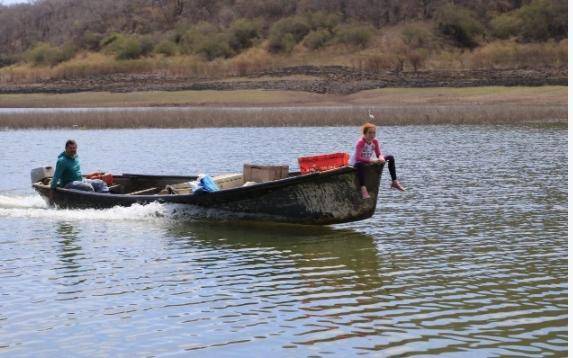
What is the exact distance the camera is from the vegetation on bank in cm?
7881

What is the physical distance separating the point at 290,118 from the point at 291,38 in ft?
139

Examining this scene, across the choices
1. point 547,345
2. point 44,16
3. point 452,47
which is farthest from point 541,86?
point 44,16

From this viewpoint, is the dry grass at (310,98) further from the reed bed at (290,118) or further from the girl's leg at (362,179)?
the girl's leg at (362,179)

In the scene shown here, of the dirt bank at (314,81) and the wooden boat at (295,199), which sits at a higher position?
the dirt bank at (314,81)

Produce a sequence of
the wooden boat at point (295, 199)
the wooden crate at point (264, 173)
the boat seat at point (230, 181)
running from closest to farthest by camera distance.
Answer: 1. the wooden boat at point (295, 199)
2. the wooden crate at point (264, 173)
3. the boat seat at point (230, 181)

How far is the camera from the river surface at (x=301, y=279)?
1013cm

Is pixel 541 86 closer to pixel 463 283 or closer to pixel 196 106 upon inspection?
pixel 196 106

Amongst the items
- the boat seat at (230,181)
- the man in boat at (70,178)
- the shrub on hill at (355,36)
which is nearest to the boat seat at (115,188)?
the man in boat at (70,178)

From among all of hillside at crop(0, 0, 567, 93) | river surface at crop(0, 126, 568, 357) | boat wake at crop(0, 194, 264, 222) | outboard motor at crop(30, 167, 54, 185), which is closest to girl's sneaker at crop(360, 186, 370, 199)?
river surface at crop(0, 126, 568, 357)

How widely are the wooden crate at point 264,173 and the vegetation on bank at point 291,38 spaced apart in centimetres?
5293

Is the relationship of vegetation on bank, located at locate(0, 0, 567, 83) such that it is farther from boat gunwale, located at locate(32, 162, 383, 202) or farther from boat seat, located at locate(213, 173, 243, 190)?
boat gunwale, located at locate(32, 162, 383, 202)

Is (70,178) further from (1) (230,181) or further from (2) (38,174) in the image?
(1) (230,181)

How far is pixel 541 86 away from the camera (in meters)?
58.8

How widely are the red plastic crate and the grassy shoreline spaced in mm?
29244
